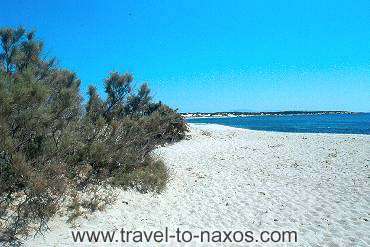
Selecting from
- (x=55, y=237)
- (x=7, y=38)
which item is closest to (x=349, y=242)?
(x=55, y=237)

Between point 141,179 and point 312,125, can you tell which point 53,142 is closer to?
point 141,179

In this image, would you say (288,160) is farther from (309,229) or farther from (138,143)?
(309,229)

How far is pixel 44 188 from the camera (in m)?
5.47

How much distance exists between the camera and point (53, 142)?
6.09 m

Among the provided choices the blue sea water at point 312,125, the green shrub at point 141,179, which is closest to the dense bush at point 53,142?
the green shrub at point 141,179

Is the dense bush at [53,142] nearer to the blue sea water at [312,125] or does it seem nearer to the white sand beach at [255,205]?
the white sand beach at [255,205]

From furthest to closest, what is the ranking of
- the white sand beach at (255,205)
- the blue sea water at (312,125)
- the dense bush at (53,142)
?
1. the blue sea water at (312,125)
2. the white sand beach at (255,205)
3. the dense bush at (53,142)

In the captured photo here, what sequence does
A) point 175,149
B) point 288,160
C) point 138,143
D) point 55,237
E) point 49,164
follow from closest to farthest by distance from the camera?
point 55,237 → point 49,164 → point 138,143 → point 288,160 → point 175,149

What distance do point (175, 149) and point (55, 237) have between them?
12590mm

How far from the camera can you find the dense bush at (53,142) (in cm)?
533

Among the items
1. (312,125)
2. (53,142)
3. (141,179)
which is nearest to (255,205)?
(141,179)

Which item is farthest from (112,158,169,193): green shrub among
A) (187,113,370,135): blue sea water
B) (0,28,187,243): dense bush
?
(187,113,370,135): blue sea water

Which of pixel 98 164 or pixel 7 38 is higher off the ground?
pixel 7 38

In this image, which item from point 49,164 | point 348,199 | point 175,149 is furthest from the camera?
point 175,149
